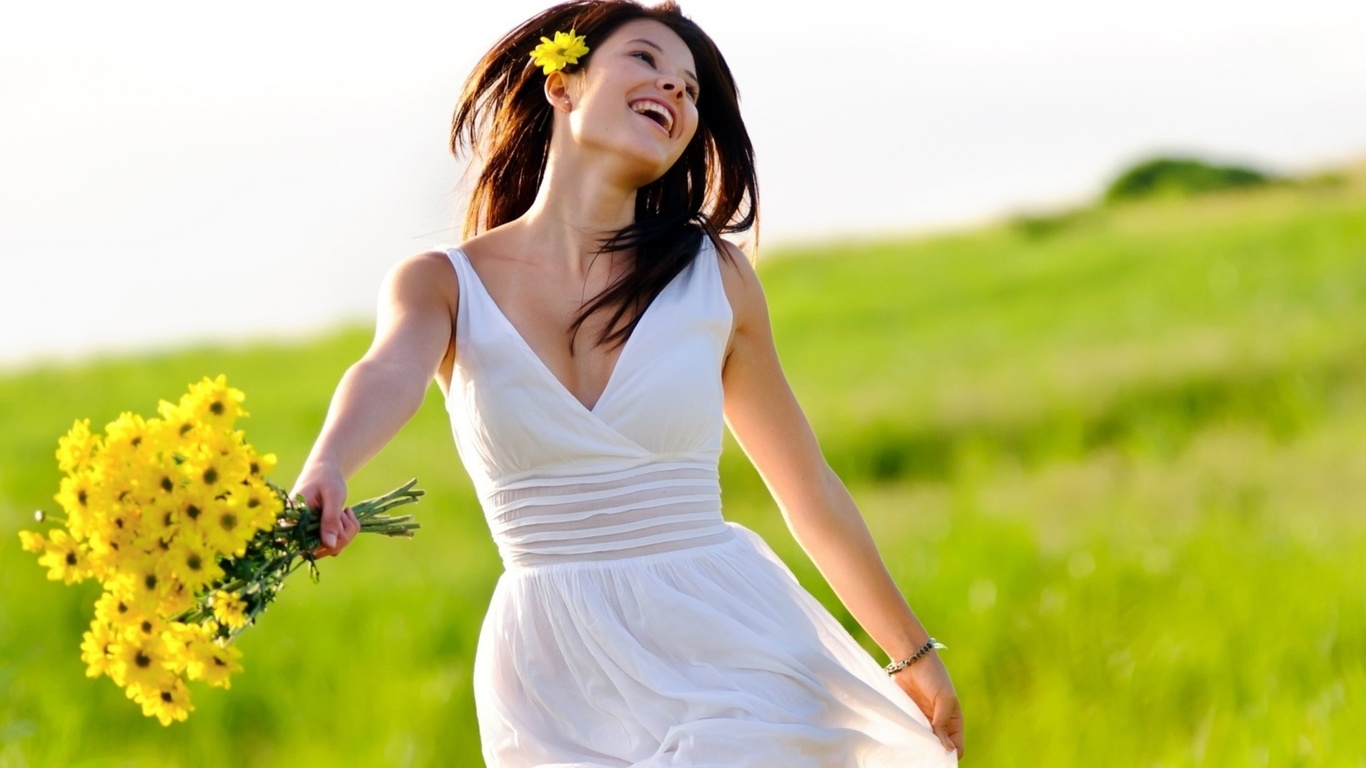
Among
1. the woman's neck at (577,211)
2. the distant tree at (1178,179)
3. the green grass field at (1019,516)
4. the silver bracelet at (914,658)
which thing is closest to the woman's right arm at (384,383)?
the woman's neck at (577,211)

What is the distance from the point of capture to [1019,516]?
28.1 ft

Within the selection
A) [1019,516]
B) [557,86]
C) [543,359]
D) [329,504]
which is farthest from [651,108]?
[1019,516]

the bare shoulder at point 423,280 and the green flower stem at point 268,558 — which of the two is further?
the bare shoulder at point 423,280

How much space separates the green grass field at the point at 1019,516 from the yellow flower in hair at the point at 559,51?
343 centimetres

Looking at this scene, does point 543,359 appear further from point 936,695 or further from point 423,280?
point 936,695

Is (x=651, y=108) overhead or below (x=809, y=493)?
overhead

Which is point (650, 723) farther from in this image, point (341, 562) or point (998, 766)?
point (341, 562)

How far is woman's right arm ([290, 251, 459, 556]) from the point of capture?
2441 millimetres

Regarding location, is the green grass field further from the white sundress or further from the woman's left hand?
the white sundress

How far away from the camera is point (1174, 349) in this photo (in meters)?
12.8

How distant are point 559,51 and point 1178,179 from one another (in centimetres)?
2098

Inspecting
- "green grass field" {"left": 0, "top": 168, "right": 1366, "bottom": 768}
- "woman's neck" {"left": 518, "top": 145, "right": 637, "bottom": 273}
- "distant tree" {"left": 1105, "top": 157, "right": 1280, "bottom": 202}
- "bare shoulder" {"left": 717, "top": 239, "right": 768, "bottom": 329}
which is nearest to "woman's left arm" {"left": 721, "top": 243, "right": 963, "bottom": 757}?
"bare shoulder" {"left": 717, "top": 239, "right": 768, "bottom": 329}

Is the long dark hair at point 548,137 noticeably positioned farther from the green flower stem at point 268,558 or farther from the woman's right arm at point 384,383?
the green flower stem at point 268,558

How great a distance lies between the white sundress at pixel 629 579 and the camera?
2.87 m
